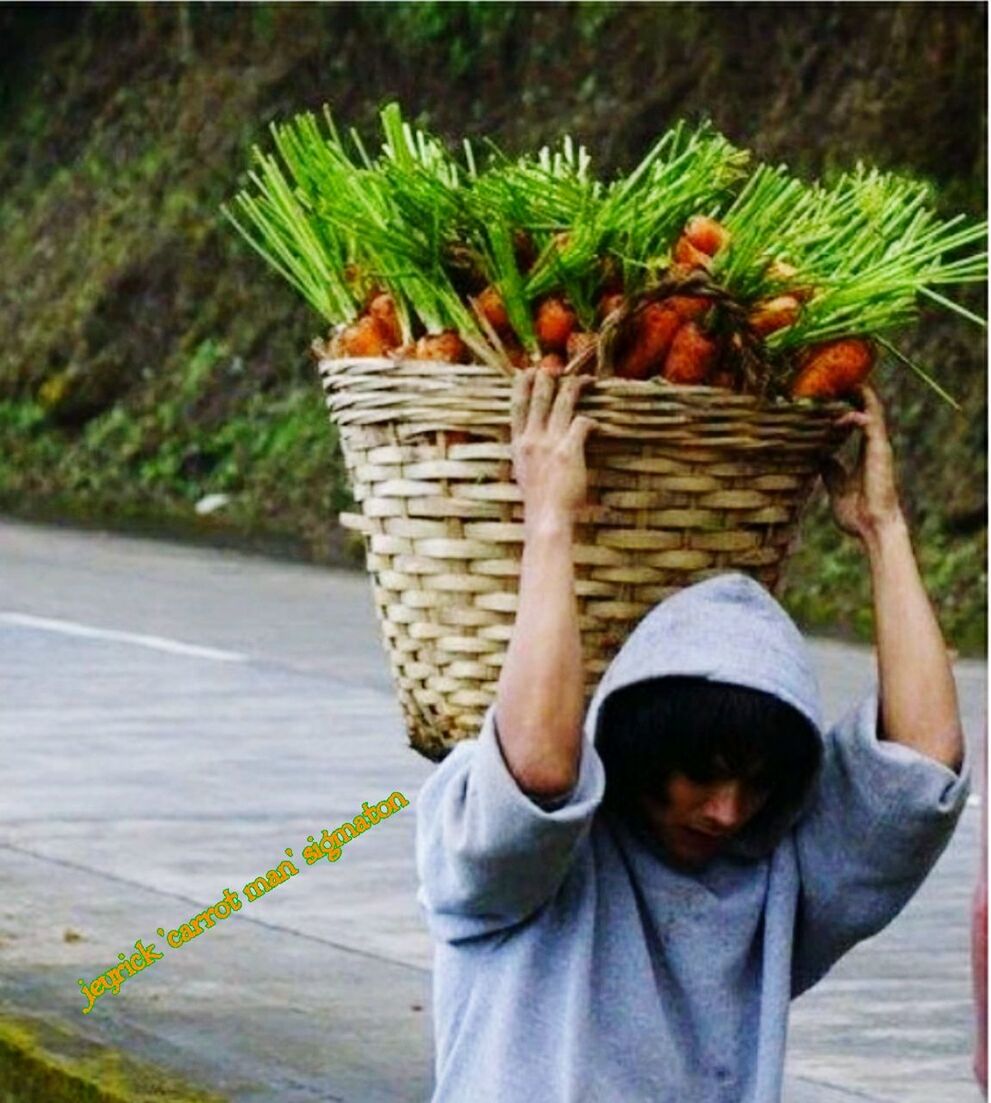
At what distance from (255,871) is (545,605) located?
627cm

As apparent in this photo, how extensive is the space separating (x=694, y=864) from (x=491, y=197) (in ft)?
2.50

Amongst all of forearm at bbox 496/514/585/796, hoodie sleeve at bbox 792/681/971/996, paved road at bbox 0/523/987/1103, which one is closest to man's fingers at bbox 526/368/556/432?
forearm at bbox 496/514/585/796

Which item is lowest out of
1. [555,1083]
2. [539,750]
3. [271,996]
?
[271,996]

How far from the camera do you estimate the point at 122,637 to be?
15680mm

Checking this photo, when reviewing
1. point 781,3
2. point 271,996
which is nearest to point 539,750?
point 271,996

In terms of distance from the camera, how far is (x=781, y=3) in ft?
70.7

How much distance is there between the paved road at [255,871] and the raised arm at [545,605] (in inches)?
129

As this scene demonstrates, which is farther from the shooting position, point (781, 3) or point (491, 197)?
point (781, 3)

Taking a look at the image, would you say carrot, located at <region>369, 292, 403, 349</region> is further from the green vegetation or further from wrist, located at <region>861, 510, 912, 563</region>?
the green vegetation

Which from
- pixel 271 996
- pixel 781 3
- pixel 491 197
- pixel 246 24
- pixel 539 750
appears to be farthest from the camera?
pixel 246 24

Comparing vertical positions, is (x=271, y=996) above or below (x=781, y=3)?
below

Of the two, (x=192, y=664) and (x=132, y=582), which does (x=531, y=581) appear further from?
(x=132, y=582)

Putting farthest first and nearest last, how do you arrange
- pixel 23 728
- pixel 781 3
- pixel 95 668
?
1. pixel 781 3
2. pixel 95 668
3. pixel 23 728

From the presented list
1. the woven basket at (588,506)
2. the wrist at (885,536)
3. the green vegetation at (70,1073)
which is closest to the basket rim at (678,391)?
the woven basket at (588,506)
